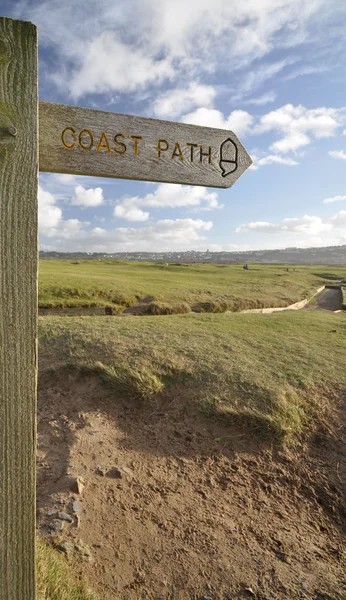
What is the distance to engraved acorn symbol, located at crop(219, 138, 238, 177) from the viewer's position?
281 centimetres

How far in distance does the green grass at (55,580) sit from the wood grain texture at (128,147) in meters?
3.38

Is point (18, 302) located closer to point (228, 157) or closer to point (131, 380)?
point (228, 157)

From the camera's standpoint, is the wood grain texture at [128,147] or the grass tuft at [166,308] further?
the grass tuft at [166,308]

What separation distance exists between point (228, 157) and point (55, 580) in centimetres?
399

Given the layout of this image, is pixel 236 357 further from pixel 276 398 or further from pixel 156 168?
pixel 156 168

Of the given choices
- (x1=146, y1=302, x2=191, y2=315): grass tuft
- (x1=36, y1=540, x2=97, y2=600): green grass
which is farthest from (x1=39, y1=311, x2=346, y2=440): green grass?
(x1=146, y1=302, x2=191, y2=315): grass tuft

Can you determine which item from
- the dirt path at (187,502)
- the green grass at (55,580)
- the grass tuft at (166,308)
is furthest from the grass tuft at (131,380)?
the grass tuft at (166,308)

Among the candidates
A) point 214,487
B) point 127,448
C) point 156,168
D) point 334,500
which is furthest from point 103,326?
point 156,168

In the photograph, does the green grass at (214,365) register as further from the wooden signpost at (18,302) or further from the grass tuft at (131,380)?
the wooden signpost at (18,302)

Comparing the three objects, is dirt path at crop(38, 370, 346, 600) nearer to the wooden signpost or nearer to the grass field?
the grass field

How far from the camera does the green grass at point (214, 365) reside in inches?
258

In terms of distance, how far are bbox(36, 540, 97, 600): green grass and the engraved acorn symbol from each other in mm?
3783

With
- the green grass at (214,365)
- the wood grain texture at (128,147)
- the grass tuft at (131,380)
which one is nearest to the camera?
the wood grain texture at (128,147)

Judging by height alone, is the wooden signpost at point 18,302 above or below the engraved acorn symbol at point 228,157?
below
